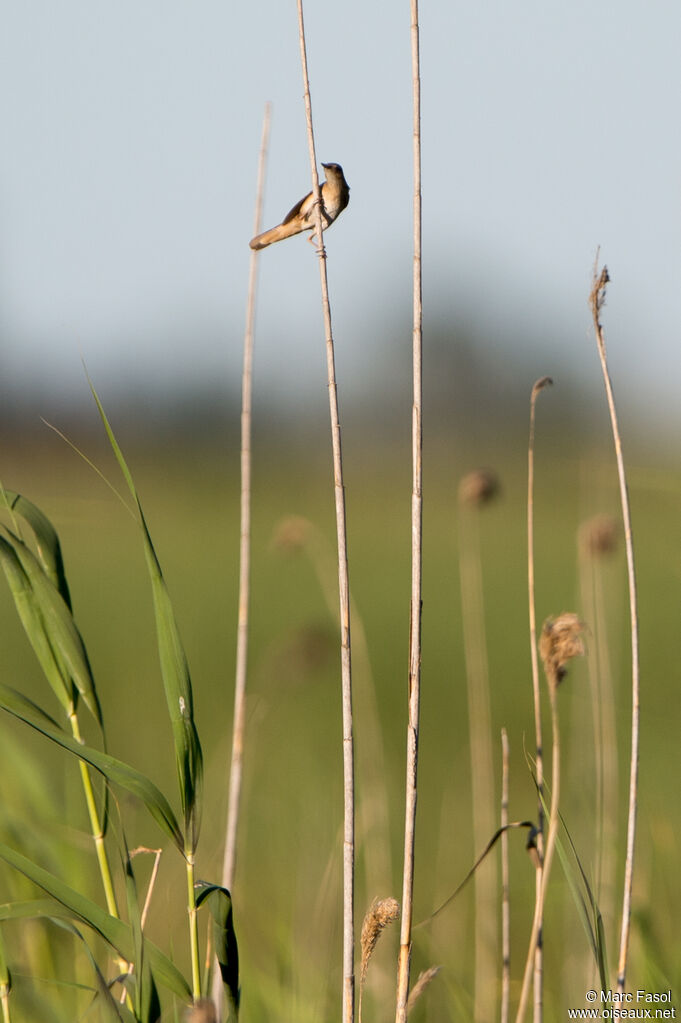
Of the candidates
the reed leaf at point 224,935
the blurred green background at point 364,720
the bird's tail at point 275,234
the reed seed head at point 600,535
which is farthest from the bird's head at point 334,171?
the reed leaf at point 224,935

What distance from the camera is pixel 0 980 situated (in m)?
0.91

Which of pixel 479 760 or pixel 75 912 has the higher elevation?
pixel 479 760

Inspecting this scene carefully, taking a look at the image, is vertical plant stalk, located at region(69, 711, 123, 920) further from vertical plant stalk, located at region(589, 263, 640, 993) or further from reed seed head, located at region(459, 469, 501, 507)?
reed seed head, located at region(459, 469, 501, 507)

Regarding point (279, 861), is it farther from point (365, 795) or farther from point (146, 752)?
point (146, 752)

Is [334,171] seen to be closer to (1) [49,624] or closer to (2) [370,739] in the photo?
(1) [49,624]

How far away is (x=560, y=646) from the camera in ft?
3.45

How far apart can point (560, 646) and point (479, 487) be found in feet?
2.05

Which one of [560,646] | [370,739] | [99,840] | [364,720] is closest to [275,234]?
[560,646]

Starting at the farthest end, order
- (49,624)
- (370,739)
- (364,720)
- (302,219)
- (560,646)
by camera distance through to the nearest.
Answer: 1. (364,720)
2. (370,739)
3. (302,219)
4. (560,646)
5. (49,624)

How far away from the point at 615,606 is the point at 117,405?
1644 centimetres

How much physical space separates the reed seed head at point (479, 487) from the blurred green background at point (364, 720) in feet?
0.22

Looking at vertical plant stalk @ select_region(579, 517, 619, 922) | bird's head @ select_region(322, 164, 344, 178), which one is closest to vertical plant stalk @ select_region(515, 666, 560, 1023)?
vertical plant stalk @ select_region(579, 517, 619, 922)

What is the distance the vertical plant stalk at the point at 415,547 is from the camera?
940mm

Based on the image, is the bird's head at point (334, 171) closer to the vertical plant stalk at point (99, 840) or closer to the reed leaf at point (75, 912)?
the vertical plant stalk at point (99, 840)
